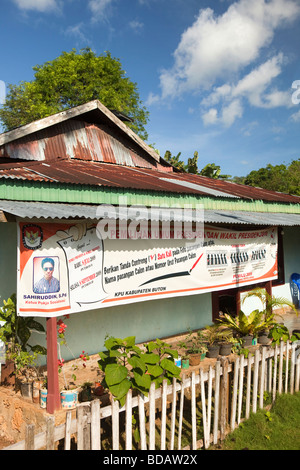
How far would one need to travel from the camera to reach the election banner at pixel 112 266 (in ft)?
16.9

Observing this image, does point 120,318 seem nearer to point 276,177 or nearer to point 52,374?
point 52,374

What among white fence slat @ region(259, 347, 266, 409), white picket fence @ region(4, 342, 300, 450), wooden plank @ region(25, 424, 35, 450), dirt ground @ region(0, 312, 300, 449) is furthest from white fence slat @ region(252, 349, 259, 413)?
wooden plank @ region(25, 424, 35, 450)

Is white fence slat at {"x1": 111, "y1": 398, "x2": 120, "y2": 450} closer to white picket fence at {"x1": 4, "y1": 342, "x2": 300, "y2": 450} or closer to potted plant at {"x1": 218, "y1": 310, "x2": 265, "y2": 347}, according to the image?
white picket fence at {"x1": 4, "y1": 342, "x2": 300, "y2": 450}

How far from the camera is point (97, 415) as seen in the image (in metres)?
3.64

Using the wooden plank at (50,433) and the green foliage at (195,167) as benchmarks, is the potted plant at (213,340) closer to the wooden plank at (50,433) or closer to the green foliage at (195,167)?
the wooden plank at (50,433)

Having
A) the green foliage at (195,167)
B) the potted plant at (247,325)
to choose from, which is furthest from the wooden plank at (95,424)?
the green foliage at (195,167)

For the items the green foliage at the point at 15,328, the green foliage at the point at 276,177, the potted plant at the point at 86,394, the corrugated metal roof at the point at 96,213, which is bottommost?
the potted plant at the point at 86,394

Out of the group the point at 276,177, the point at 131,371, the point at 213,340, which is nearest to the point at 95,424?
the point at 131,371

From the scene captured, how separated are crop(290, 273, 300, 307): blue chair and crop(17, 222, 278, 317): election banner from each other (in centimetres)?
464

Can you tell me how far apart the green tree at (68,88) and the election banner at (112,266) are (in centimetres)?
2271

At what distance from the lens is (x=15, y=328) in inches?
225

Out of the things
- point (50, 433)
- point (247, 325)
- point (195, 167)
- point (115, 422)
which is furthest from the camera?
point (195, 167)

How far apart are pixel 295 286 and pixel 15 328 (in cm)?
977

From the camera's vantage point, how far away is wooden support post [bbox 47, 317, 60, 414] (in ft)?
16.6
